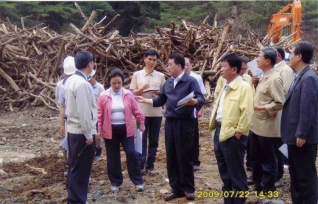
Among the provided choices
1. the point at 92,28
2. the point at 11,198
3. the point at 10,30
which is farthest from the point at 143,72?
the point at 10,30

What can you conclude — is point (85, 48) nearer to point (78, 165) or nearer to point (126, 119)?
point (126, 119)

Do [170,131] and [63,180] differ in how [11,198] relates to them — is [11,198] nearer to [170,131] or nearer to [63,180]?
[63,180]

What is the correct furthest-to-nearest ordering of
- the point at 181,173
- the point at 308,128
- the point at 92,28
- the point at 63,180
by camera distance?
1. the point at 92,28
2. the point at 63,180
3. the point at 181,173
4. the point at 308,128

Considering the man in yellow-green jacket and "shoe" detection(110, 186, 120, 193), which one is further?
"shoe" detection(110, 186, 120, 193)

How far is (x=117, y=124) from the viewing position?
17.9 feet

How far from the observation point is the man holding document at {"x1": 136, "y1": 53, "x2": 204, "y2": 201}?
502 centimetres

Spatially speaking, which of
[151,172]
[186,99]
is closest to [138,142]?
[151,172]

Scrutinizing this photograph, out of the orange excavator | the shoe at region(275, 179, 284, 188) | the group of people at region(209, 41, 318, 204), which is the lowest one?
the shoe at region(275, 179, 284, 188)

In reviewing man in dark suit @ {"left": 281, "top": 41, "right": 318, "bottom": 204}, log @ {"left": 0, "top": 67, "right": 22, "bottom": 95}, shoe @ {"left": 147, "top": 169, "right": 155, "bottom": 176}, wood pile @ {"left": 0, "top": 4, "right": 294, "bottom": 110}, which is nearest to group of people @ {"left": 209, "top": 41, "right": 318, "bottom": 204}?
man in dark suit @ {"left": 281, "top": 41, "right": 318, "bottom": 204}

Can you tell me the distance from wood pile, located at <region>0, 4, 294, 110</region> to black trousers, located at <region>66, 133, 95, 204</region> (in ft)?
21.7

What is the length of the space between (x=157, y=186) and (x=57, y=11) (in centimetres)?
2459

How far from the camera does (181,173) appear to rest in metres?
5.11

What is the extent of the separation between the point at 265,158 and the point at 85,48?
759 centimetres

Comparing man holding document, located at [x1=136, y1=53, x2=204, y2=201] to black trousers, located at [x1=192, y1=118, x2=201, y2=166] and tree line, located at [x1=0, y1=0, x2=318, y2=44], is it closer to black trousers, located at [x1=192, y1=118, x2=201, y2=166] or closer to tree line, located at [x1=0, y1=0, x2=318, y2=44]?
black trousers, located at [x1=192, y1=118, x2=201, y2=166]
